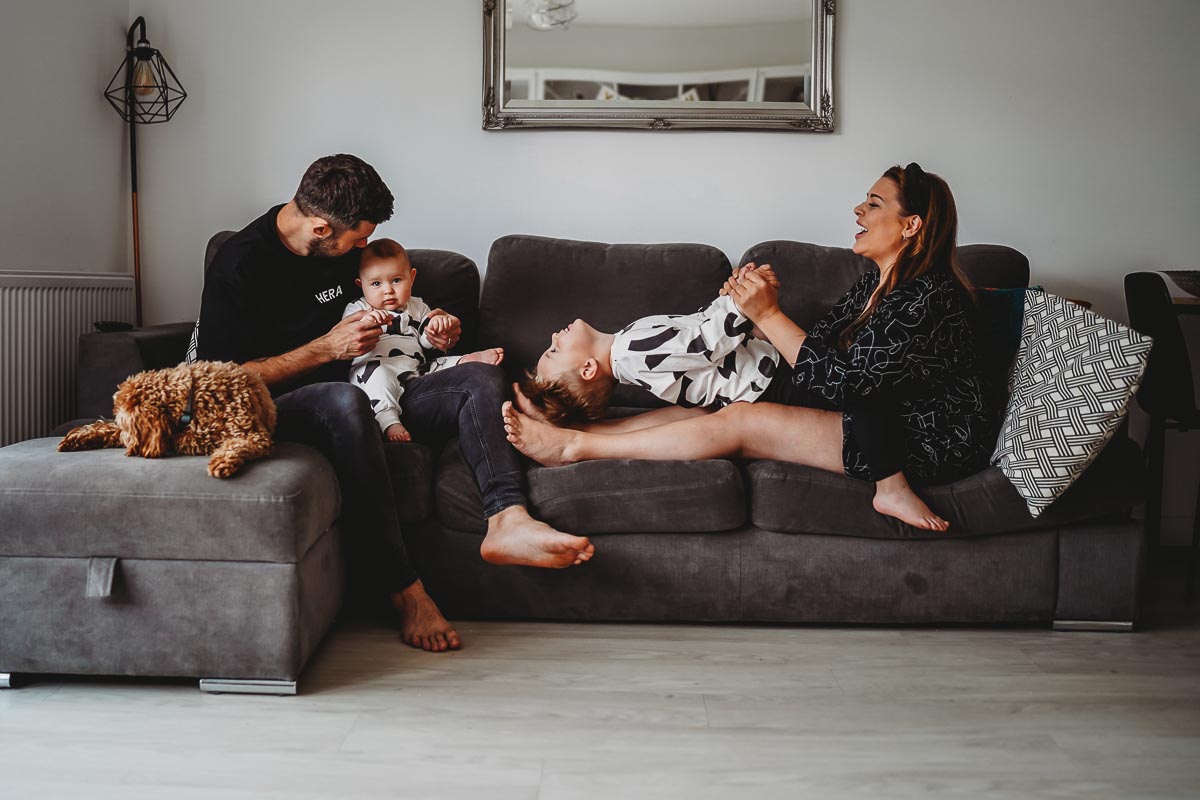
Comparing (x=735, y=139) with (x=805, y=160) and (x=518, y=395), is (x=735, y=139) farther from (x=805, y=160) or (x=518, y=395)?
(x=518, y=395)

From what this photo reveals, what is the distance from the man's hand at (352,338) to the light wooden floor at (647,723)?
26.3 inches

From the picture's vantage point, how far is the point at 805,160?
3143 mm

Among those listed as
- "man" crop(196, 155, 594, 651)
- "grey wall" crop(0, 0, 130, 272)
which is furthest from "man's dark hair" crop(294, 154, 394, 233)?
"grey wall" crop(0, 0, 130, 272)

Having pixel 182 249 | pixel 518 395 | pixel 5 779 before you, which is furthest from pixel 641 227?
pixel 5 779

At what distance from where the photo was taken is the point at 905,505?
6.79 feet

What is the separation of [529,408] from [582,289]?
669 mm

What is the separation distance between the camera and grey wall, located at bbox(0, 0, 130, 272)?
8.64ft

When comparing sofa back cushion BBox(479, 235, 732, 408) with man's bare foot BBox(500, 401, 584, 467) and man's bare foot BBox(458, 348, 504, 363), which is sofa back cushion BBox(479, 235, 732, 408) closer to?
man's bare foot BBox(458, 348, 504, 363)

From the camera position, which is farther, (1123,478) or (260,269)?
(260,269)

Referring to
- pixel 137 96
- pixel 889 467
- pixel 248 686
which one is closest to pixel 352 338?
pixel 248 686

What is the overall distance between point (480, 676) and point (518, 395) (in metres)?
0.70

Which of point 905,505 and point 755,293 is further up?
point 755,293

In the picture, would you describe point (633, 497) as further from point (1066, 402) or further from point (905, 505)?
point (1066, 402)

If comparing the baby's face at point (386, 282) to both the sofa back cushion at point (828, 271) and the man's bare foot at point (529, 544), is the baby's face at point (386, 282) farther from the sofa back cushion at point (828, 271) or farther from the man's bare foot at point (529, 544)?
the sofa back cushion at point (828, 271)
